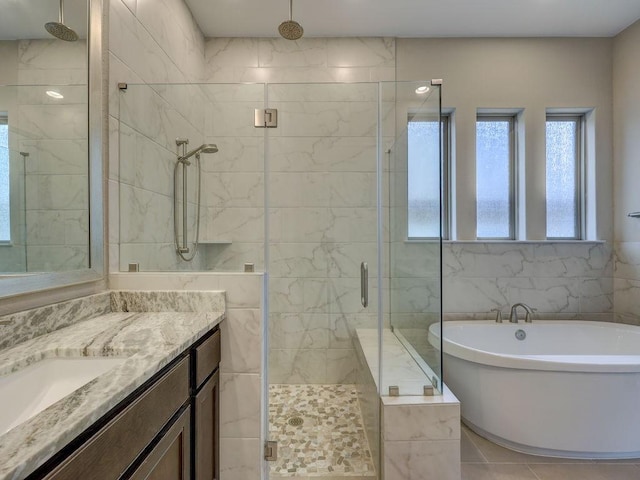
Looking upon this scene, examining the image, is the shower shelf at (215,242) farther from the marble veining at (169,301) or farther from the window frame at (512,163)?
the window frame at (512,163)

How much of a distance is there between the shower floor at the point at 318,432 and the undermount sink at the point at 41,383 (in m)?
1.18

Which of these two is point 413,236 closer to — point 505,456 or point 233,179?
point 233,179

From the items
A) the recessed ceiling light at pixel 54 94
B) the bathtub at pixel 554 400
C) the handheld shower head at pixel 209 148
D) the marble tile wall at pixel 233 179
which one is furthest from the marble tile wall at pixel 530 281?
the recessed ceiling light at pixel 54 94

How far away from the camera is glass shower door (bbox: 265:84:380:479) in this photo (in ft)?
6.08

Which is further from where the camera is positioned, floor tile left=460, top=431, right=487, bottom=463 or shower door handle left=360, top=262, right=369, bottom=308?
shower door handle left=360, top=262, right=369, bottom=308

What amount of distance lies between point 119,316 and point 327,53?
2.50 meters

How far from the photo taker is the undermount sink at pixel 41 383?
0.73m

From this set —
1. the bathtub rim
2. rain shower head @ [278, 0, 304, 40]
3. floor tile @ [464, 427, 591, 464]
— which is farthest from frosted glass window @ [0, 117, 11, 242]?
floor tile @ [464, 427, 591, 464]

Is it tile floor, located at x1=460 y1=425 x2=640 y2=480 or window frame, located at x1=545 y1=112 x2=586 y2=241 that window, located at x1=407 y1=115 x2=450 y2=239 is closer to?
tile floor, located at x1=460 y1=425 x2=640 y2=480

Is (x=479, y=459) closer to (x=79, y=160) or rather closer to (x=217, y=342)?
(x=217, y=342)

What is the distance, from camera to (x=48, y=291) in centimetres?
104

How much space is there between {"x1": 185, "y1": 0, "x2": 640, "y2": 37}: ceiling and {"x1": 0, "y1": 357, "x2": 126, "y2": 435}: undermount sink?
2.47m

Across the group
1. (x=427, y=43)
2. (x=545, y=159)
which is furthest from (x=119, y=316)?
(x=545, y=159)

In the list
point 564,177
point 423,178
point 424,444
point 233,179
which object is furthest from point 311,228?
point 564,177
